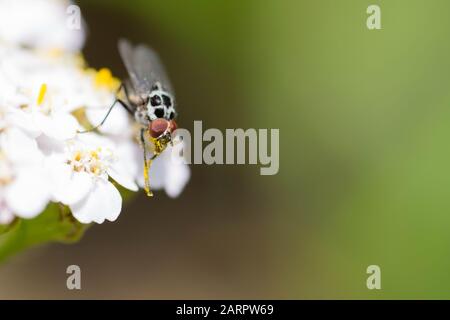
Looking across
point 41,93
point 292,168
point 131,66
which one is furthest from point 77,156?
point 292,168

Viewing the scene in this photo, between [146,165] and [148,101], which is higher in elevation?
[148,101]

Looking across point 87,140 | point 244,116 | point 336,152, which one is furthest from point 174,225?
point 87,140

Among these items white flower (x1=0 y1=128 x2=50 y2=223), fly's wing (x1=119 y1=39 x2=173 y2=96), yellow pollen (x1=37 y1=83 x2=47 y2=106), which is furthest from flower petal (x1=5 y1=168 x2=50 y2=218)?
fly's wing (x1=119 y1=39 x2=173 y2=96)

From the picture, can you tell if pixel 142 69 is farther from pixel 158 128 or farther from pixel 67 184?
pixel 67 184

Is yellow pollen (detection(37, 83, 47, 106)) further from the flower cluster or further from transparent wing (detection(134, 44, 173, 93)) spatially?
transparent wing (detection(134, 44, 173, 93))

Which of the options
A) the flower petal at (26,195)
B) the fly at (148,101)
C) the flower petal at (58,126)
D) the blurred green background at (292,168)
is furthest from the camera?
the blurred green background at (292,168)

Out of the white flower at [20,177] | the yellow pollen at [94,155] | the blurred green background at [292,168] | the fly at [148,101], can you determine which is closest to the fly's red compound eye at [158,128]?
the fly at [148,101]

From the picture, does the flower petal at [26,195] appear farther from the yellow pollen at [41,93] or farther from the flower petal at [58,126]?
the yellow pollen at [41,93]
